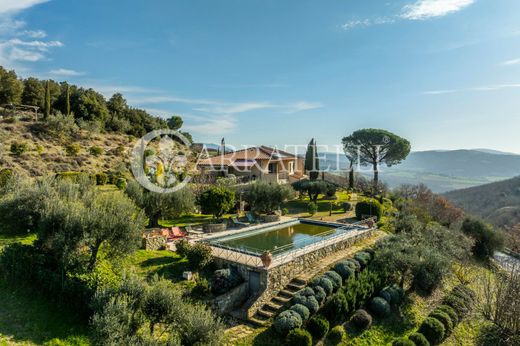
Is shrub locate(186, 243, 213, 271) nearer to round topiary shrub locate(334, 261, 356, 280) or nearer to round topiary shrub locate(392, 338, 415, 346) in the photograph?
round topiary shrub locate(334, 261, 356, 280)

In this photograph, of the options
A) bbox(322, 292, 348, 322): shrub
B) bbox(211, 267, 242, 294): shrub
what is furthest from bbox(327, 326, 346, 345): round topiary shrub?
bbox(211, 267, 242, 294): shrub

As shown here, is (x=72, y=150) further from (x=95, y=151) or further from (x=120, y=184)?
(x=120, y=184)

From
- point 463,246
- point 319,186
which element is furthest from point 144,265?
point 319,186

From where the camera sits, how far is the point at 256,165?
132ft

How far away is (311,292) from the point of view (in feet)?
46.5

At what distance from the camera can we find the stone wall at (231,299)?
1306cm

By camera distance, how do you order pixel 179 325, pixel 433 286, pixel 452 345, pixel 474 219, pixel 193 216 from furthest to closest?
pixel 474 219 < pixel 193 216 < pixel 433 286 < pixel 452 345 < pixel 179 325

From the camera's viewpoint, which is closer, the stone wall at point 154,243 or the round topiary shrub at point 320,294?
the round topiary shrub at point 320,294

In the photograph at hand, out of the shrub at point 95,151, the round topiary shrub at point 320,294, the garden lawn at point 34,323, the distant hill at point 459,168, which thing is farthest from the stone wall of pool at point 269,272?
the distant hill at point 459,168

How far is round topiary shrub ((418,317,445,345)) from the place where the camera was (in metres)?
13.9

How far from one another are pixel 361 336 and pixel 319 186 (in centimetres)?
2189

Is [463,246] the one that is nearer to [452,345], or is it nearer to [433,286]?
[433,286]

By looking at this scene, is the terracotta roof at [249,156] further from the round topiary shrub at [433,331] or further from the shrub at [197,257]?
the round topiary shrub at [433,331]

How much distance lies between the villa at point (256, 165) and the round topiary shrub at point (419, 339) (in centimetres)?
2538
